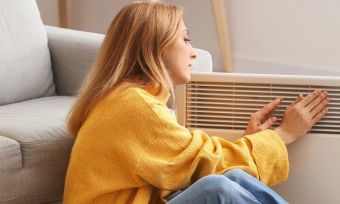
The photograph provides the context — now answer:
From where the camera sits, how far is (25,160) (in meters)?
1.64

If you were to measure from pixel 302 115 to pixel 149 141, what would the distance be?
0.42 metres

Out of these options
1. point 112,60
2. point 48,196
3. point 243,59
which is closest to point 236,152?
point 112,60

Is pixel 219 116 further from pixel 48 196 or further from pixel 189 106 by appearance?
pixel 48 196

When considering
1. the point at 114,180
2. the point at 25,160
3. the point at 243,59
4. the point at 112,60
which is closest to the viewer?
the point at 114,180

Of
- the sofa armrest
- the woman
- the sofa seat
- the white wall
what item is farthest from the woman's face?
the white wall

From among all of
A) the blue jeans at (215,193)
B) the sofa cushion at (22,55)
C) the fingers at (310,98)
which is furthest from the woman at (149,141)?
the sofa cushion at (22,55)

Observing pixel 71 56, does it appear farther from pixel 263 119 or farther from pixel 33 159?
pixel 263 119

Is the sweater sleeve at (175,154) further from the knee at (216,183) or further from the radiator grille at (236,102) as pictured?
the radiator grille at (236,102)

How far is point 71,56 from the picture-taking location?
7.26ft

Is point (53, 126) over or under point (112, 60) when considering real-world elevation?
under

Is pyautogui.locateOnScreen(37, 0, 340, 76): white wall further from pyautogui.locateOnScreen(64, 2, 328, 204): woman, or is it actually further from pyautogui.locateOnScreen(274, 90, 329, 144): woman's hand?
pyautogui.locateOnScreen(64, 2, 328, 204): woman

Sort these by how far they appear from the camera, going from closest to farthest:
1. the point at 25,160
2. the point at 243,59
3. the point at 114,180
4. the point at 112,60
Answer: the point at 114,180 → the point at 112,60 → the point at 25,160 → the point at 243,59

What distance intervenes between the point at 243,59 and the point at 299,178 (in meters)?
1.72

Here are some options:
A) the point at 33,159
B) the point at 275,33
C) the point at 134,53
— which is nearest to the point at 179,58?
the point at 134,53
